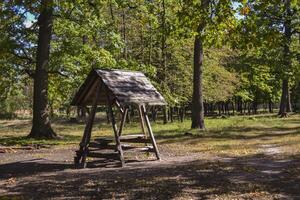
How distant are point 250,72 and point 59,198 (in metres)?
51.9

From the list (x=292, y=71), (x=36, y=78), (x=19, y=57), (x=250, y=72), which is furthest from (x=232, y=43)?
(x=250, y=72)

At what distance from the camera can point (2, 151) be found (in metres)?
19.9

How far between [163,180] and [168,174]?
1.00 metres

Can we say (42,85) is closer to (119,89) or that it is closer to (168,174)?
(119,89)

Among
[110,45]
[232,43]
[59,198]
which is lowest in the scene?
[59,198]

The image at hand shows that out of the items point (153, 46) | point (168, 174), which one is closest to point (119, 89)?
point (168, 174)

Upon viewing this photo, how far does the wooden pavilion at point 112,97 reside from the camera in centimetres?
1474

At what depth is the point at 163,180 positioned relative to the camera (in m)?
11.8

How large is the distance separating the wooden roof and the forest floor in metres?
2.02

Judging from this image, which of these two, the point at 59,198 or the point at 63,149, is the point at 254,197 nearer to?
the point at 59,198

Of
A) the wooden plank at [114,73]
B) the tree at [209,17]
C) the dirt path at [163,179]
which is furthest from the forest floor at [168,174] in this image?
the tree at [209,17]

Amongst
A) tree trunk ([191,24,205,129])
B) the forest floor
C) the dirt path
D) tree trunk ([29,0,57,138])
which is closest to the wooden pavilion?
the forest floor

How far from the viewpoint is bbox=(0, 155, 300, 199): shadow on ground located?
1030cm

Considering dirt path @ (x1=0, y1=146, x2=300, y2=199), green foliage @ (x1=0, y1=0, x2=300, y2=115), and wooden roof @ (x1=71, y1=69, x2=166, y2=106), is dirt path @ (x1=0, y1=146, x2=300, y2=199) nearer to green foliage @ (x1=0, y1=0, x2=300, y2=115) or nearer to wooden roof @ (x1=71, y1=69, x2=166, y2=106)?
wooden roof @ (x1=71, y1=69, x2=166, y2=106)
